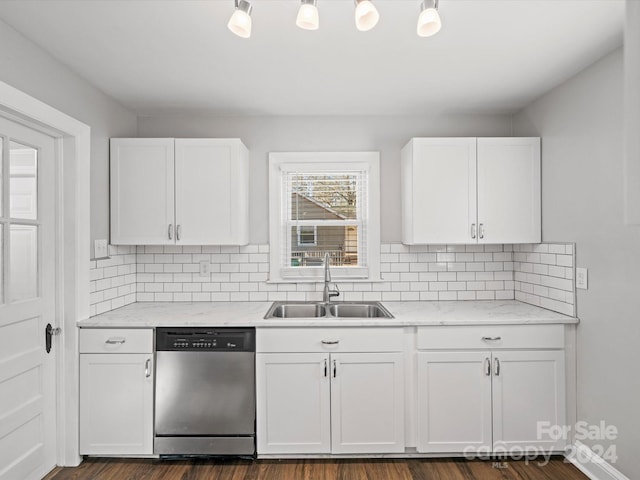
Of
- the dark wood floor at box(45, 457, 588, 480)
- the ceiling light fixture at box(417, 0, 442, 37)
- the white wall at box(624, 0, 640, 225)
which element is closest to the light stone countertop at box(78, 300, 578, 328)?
the dark wood floor at box(45, 457, 588, 480)

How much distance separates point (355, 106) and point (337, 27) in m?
1.09

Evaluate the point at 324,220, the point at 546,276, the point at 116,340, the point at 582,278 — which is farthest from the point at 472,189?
the point at 116,340

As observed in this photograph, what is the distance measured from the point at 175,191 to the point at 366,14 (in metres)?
1.93

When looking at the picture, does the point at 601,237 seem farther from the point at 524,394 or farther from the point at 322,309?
the point at 322,309

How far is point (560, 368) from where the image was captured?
98.6 inches

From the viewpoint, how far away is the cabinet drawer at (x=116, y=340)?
2.48m

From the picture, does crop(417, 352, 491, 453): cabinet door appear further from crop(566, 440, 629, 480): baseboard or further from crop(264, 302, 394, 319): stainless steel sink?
crop(264, 302, 394, 319): stainless steel sink

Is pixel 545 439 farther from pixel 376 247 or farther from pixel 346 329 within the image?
pixel 376 247

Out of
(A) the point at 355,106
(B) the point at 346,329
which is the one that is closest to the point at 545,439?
(B) the point at 346,329

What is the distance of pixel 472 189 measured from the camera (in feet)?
9.48

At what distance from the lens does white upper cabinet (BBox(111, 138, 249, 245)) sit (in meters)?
2.88

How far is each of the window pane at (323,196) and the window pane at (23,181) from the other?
170 centimetres

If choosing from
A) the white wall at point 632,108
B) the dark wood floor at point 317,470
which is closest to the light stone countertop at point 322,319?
the dark wood floor at point 317,470

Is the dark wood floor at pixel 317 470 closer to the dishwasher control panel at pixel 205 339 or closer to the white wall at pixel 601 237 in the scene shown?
the white wall at pixel 601 237
